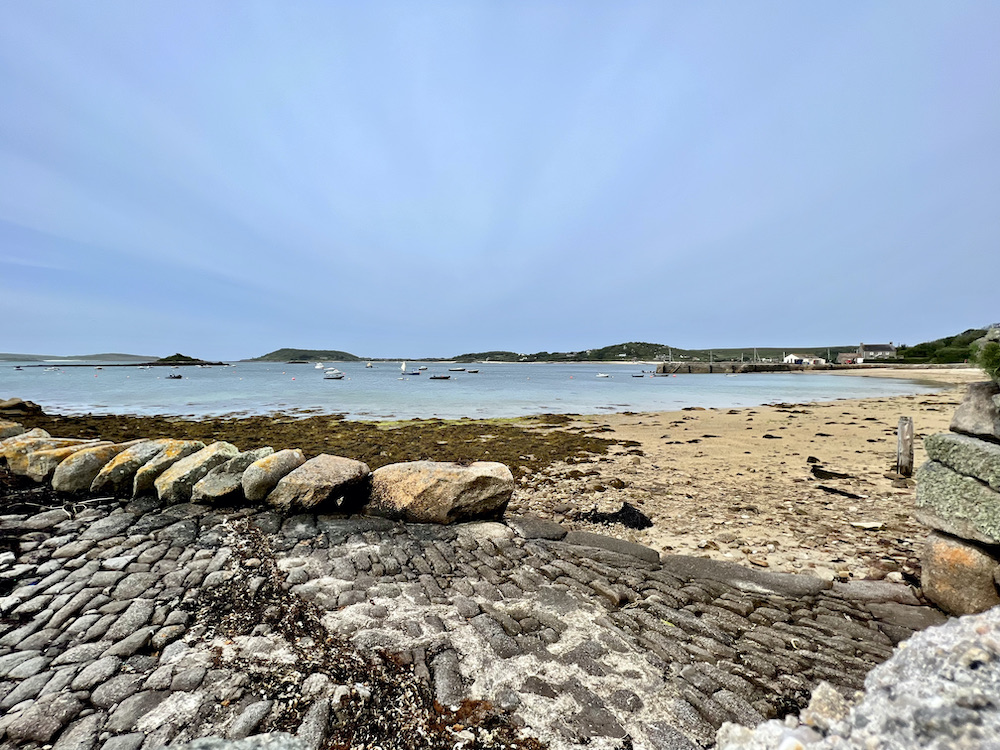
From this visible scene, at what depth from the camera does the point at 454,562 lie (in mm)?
5051

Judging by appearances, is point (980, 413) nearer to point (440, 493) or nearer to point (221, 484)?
point (440, 493)

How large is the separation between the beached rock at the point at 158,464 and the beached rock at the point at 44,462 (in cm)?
175

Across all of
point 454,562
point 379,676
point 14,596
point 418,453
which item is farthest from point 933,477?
point 418,453

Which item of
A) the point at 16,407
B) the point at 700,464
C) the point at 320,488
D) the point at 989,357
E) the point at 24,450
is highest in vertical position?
the point at 989,357

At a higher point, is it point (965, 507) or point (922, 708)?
point (965, 507)

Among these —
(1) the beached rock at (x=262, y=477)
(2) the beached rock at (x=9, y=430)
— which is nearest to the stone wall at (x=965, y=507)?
(1) the beached rock at (x=262, y=477)

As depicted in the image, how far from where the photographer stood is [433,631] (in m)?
3.63

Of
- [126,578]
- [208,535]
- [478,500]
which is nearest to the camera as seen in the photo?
[126,578]

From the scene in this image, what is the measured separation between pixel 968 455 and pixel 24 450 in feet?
48.1

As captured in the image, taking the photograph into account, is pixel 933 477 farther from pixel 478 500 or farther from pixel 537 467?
pixel 537 467

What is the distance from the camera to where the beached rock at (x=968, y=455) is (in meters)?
3.67

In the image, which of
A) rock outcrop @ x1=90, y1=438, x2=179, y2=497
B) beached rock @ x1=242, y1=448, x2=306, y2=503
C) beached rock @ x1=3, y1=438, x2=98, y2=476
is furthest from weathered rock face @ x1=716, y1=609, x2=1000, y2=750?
beached rock @ x1=3, y1=438, x2=98, y2=476

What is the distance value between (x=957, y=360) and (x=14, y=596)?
430 ft

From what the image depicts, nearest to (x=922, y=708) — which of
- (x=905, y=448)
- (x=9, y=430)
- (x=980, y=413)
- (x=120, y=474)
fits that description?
(x=980, y=413)
